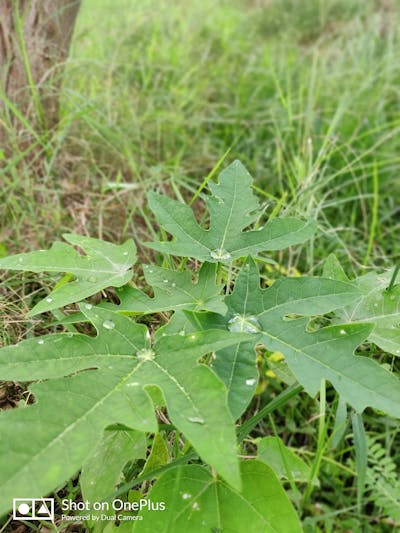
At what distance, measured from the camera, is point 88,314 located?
2.99ft

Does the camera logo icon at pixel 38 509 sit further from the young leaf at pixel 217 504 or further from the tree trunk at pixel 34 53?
the tree trunk at pixel 34 53

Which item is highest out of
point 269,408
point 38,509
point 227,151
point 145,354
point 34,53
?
point 34,53

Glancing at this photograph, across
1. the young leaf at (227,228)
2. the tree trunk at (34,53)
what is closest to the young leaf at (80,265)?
the young leaf at (227,228)

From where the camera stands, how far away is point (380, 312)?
3.53 feet

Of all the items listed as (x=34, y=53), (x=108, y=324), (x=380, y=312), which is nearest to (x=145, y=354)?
(x=108, y=324)

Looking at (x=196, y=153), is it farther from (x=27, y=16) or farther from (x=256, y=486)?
(x=256, y=486)

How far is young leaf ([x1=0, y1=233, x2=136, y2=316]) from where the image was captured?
1.04 m

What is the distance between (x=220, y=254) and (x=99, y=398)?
0.44 meters

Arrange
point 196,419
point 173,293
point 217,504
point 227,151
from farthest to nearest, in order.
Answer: point 227,151 → point 173,293 → point 217,504 → point 196,419

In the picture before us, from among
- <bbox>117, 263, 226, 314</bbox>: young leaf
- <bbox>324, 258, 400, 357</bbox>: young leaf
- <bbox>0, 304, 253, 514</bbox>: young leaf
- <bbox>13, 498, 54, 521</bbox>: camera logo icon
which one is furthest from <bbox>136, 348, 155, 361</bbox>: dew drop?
<bbox>324, 258, 400, 357</bbox>: young leaf

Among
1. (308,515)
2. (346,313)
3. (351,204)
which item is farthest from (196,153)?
(308,515)

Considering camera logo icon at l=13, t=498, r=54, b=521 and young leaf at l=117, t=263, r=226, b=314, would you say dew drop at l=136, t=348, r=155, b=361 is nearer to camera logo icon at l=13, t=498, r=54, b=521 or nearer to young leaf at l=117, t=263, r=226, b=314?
young leaf at l=117, t=263, r=226, b=314

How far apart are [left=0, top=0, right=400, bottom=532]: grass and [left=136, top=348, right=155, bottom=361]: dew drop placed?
1.19 ft

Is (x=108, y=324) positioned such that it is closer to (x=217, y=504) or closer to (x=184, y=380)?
(x=184, y=380)
